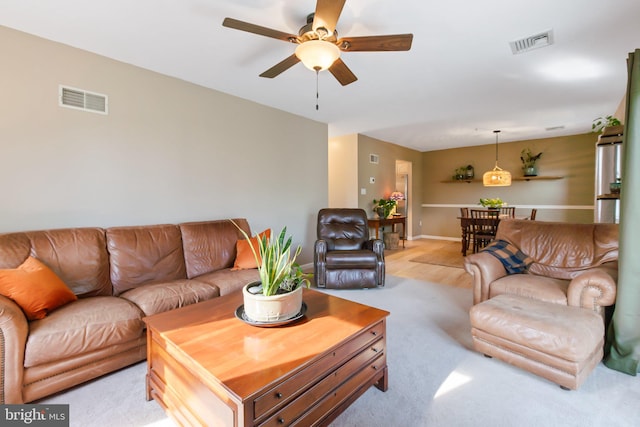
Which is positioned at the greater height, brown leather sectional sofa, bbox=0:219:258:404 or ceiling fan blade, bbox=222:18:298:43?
ceiling fan blade, bbox=222:18:298:43

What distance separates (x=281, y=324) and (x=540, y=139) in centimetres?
766

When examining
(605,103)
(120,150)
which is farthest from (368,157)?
(120,150)

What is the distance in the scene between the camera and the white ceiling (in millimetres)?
2053

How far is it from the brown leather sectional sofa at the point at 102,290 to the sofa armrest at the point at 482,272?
2009mm

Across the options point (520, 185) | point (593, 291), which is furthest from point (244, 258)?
point (520, 185)

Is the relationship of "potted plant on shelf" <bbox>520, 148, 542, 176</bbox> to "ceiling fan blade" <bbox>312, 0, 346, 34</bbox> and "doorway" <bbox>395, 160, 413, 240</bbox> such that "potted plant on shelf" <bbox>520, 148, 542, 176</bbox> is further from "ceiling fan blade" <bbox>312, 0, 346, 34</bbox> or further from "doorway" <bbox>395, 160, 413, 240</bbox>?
"ceiling fan blade" <bbox>312, 0, 346, 34</bbox>

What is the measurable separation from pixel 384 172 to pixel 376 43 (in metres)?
4.92

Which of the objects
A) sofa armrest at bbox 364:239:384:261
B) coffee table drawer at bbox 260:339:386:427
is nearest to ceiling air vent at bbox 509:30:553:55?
sofa armrest at bbox 364:239:384:261

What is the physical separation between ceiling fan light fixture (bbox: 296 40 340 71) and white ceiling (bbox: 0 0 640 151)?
1.11 ft

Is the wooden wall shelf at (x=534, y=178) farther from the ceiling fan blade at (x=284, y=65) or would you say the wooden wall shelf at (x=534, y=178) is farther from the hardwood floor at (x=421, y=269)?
the ceiling fan blade at (x=284, y=65)

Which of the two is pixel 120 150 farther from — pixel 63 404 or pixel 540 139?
pixel 540 139

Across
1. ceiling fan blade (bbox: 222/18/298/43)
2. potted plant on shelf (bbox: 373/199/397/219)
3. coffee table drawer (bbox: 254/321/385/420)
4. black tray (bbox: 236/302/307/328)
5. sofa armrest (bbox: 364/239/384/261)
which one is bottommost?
coffee table drawer (bbox: 254/321/385/420)

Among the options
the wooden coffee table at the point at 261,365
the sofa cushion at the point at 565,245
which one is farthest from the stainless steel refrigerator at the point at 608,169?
the wooden coffee table at the point at 261,365

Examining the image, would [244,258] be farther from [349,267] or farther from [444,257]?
[444,257]
